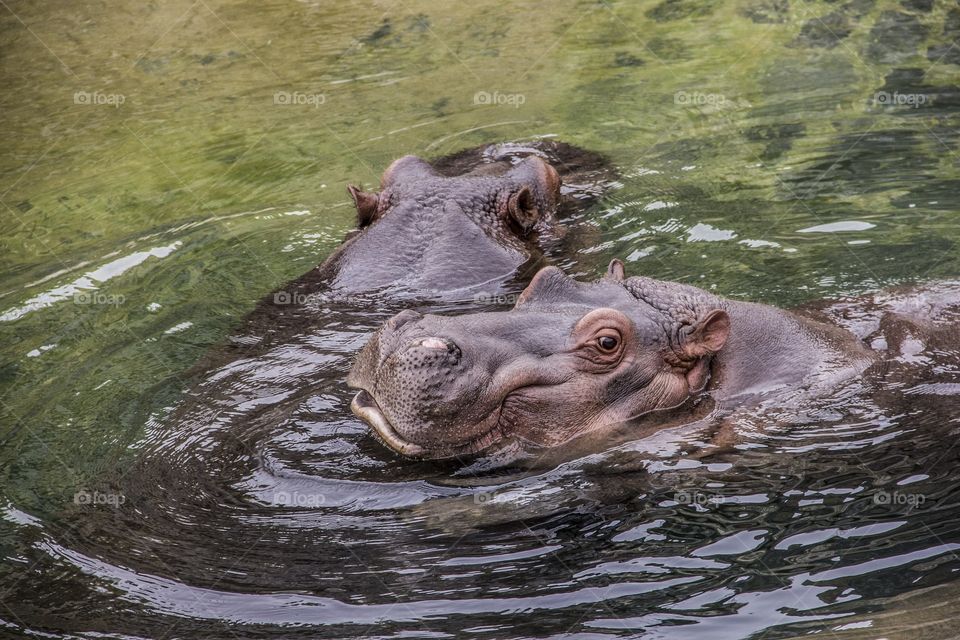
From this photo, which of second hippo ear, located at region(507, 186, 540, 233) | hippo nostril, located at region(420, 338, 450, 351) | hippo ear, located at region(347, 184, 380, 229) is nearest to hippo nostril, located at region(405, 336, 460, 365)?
hippo nostril, located at region(420, 338, 450, 351)

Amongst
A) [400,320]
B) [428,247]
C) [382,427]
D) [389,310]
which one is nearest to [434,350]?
[400,320]

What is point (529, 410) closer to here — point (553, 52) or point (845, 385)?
point (845, 385)

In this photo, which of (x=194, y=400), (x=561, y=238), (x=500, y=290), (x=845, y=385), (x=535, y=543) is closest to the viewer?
(x=535, y=543)

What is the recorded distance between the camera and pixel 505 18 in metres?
13.5

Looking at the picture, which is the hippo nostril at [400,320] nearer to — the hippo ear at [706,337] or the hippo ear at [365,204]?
the hippo ear at [706,337]

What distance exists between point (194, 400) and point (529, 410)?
2105 mm

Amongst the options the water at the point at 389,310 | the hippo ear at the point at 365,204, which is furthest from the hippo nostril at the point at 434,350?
the hippo ear at the point at 365,204

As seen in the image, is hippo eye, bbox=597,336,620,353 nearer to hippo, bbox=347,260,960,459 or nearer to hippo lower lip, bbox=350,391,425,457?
hippo, bbox=347,260,960,459

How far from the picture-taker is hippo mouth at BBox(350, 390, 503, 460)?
16.7 feet

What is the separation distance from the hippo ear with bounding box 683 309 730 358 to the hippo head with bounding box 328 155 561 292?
2130 mm

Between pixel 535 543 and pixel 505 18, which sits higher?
pixel 505 18

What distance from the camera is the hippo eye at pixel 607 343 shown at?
5.15 meters

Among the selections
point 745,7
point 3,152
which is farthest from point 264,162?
point 745,7

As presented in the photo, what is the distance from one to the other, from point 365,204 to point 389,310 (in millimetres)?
1081
